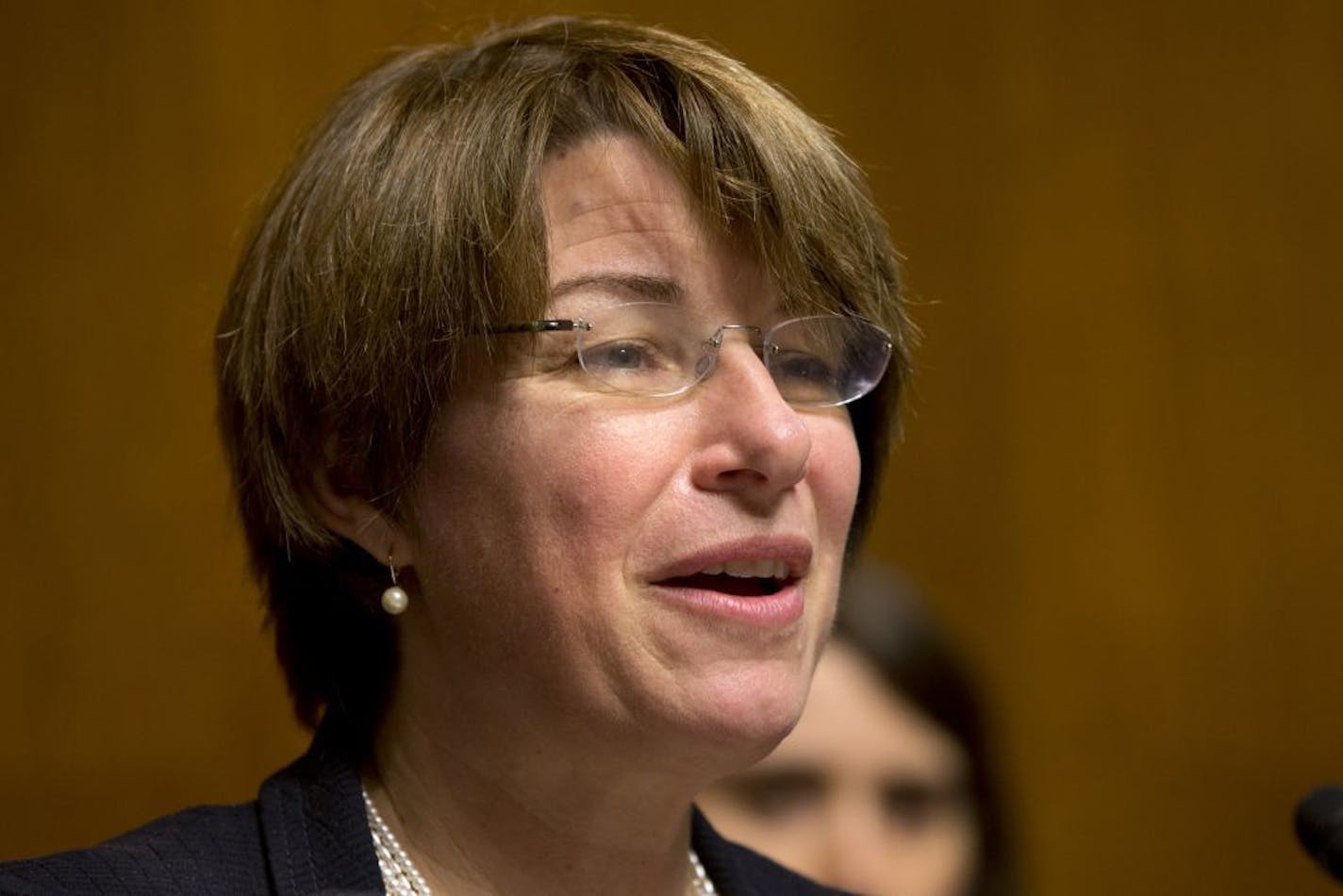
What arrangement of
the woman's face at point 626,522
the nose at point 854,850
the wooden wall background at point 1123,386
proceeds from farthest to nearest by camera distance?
1. the wooden wall background at point 1123,386
2. the nose at point 854,850
3. the woman's face at point 626,522

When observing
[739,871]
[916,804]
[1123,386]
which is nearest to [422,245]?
[739,871]

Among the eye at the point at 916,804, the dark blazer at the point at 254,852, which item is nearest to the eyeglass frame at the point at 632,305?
the dark blazer at the point at 254,852

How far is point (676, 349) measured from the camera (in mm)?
1477

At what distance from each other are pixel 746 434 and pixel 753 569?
0.38ft

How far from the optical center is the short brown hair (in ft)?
4.89

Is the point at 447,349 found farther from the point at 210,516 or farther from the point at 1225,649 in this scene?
the point at 1225,649

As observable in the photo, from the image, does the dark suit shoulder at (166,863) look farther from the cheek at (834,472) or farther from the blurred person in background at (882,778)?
the blurred person in background at (882,778)

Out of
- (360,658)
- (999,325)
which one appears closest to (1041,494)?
(999,325)

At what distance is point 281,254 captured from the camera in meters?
1.62

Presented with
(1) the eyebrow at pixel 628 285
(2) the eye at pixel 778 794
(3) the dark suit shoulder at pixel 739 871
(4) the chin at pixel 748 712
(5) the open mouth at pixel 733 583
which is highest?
(1) the eyebrow at pixel 628 285

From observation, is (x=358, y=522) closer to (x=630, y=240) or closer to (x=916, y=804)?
Answer: (x=630, y=240)

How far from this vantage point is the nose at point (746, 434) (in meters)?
1.44

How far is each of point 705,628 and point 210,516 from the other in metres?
1.56

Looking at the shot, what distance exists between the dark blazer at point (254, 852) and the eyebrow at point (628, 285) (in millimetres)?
477
